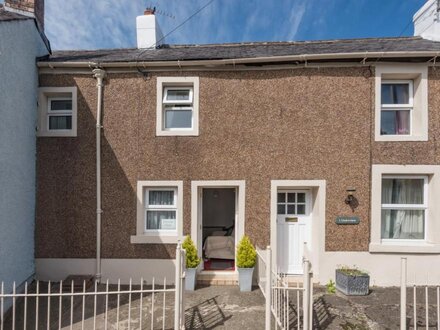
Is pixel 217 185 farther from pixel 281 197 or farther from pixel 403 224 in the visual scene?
pixel 403 224

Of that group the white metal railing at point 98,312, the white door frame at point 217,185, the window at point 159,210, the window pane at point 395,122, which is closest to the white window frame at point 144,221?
the window at point 159,210

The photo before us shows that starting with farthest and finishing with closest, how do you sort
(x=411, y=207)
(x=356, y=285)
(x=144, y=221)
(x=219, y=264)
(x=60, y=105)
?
(x=219, y=264) → (x=60, y=105) → (x=144, y=221) → (x=411, y=207) → (x=356, y=285)

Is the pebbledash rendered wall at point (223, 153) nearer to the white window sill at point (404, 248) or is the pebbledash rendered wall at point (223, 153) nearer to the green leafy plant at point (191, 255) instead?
the white window sill at point (404, 248)

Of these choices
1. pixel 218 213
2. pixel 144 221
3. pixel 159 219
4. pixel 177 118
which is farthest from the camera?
pixel 218 213

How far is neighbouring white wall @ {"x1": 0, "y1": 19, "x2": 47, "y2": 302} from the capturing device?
17.6 feet

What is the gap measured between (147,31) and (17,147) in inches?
199

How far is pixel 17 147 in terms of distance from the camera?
230 inches

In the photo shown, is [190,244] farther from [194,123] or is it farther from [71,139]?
[71,139]

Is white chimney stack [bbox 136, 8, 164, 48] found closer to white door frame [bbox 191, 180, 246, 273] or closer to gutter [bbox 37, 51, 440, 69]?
Result: gutter [bbox 37, 51, 440, 69]

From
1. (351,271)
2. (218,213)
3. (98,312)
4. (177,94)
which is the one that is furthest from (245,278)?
(177,94)

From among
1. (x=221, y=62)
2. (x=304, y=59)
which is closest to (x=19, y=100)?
(x=221, y=62)

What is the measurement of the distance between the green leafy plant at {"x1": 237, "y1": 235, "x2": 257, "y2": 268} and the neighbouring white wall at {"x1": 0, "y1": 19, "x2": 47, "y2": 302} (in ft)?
16.1

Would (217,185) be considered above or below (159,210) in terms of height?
above

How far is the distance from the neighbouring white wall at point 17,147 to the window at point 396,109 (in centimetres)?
863
